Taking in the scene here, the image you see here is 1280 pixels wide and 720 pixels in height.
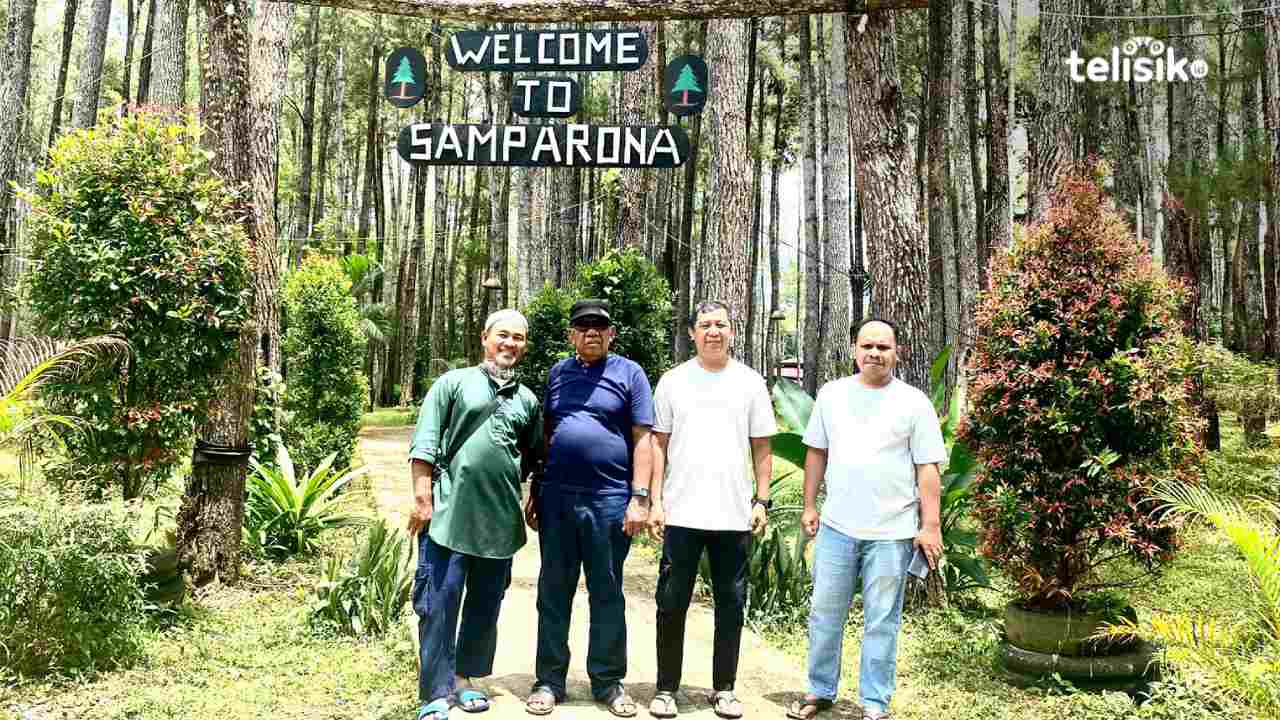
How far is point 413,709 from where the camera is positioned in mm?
4141

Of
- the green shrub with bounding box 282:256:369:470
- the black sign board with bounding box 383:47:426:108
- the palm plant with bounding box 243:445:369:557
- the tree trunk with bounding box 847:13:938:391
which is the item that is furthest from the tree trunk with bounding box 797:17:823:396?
the black sign board with bounding box 383:47:426:108

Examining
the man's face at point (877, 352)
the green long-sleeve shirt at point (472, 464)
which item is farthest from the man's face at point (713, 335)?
the green long-sleeve shirt at point (472, 464)

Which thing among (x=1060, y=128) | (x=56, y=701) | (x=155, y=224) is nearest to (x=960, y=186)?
(x=1060, y=128)

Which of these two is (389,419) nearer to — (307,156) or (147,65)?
(307,156)

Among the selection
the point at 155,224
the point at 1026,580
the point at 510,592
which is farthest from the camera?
the point at 510,592

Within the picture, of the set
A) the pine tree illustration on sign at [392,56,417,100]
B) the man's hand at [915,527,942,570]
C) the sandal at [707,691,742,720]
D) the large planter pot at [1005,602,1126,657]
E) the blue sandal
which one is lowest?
the sandal at [707,691,742,720]

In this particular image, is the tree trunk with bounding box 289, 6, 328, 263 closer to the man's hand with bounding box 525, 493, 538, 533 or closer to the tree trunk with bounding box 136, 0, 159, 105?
the tree trunk with bounding box 136, 0, 159, 105

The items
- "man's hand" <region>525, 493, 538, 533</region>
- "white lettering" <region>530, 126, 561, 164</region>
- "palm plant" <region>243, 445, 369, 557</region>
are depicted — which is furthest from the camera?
"palm plant" <region>243, 445, 369, 557</region>

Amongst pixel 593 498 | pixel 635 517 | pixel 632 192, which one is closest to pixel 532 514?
pixel 593 498

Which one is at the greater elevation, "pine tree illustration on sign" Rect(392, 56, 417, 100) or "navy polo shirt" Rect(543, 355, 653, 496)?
"pine tree illustration on sign" Rect(392, 56, 417, 100)

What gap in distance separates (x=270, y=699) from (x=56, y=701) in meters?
0.91

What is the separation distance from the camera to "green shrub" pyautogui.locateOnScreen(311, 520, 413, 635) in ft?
17.7

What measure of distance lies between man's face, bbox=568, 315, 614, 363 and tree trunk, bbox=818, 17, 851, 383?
32.4ft

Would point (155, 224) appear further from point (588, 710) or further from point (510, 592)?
point (588, 710)
